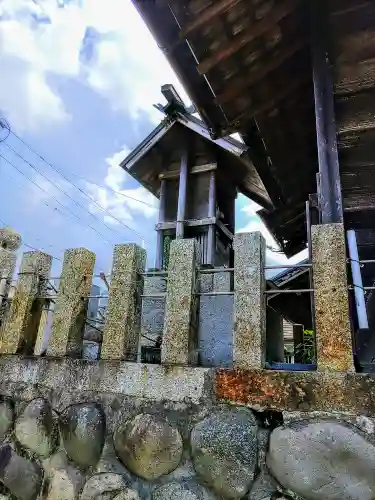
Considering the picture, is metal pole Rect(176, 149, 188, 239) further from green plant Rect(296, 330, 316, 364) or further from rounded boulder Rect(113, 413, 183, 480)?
rounded boulder Rect(113, 413, 183, 480)

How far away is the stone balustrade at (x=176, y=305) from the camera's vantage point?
2.37 m

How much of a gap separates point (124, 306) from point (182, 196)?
4.33 m

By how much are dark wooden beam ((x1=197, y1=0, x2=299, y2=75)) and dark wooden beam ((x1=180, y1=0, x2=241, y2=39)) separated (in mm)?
415

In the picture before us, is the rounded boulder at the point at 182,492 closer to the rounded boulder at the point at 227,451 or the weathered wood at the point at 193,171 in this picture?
the rounded boulder at the point at 227,451

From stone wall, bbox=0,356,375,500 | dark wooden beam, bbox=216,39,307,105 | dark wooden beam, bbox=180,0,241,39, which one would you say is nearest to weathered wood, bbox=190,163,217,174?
dark wooden beam, bbox=216,39,307,105

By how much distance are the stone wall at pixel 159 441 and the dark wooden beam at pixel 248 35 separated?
321 centimetres

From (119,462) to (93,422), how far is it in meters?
0.34

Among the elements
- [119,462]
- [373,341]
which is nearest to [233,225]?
[373,341]

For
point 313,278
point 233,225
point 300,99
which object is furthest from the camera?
point 233,225

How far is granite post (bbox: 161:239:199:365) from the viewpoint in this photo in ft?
8.70

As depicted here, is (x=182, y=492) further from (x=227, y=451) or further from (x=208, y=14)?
(x=208, y=14)

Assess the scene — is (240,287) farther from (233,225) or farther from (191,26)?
(233,225)

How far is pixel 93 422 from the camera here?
105 inches

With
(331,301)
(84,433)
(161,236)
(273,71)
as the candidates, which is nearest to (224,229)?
(161,236)
